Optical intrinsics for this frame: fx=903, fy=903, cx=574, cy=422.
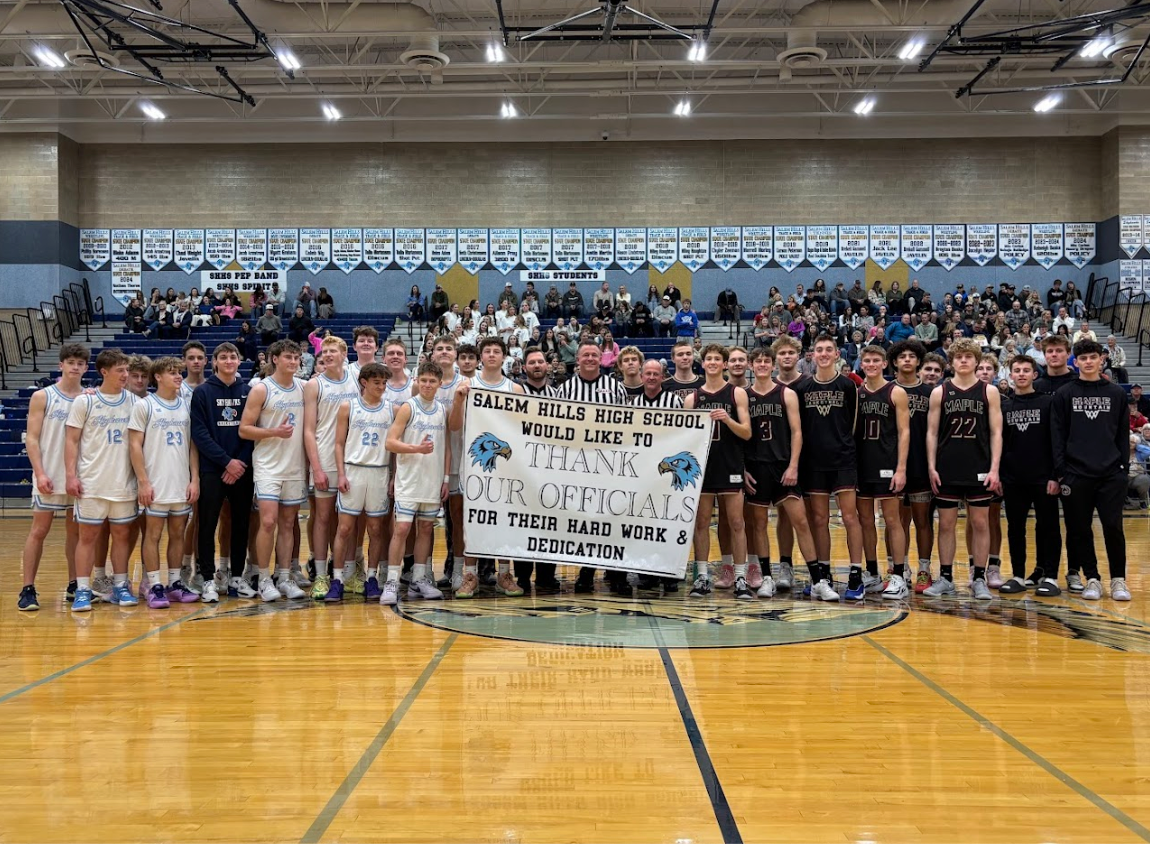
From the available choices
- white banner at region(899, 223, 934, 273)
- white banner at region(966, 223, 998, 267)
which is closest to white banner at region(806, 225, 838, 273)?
white banner at region(899, 223, 934, 273)

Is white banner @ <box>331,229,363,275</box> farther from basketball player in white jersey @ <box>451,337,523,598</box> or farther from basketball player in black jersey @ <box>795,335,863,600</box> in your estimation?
basketball player in black jersey @ <box>795,335,863,600</box>

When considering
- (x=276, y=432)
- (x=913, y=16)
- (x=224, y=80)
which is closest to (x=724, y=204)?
(x=913, y=16)

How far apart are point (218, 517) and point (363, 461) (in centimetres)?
118

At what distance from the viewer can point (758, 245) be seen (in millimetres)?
24562

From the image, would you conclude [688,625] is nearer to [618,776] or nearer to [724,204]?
[618,776]

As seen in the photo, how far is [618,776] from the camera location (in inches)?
125

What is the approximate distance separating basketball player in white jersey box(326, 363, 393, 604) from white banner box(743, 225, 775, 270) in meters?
19.5

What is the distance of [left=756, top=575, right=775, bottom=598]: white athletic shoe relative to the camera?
21.6ft

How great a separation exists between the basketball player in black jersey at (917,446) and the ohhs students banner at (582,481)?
1.59 m

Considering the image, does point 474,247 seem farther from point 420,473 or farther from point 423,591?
point 423,591

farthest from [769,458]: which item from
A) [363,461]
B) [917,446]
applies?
[363,461]

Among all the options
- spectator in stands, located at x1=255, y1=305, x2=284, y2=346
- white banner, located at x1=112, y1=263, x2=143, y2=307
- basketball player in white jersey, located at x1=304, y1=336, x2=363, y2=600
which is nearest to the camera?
basketball player in white jersey, located at x1=304, y1=336, x2=363, y2=600

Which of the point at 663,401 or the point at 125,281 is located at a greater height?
the point at 125,281

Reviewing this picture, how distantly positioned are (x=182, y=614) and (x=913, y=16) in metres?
17.8
